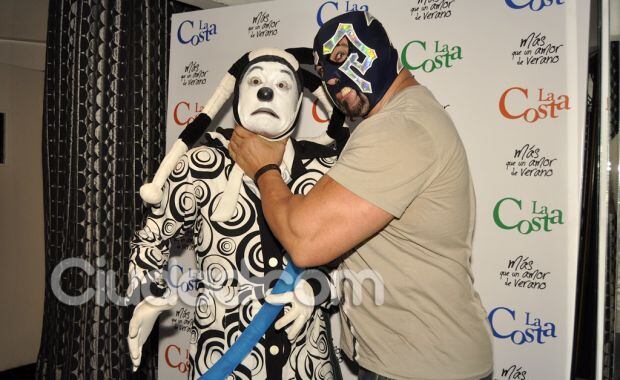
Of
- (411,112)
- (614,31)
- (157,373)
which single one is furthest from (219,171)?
(157,373)

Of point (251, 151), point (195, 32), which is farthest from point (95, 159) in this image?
point (251, 151)

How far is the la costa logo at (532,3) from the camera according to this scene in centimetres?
191

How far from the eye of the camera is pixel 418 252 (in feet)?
3.72

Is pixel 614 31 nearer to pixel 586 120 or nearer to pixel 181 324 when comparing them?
pixel 586 120

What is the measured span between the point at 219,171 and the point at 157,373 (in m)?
1.72

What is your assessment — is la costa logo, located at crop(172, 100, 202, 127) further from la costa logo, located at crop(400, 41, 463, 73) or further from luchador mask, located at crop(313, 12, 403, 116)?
luchador mask, located at crop(313, 12, 403, 116)

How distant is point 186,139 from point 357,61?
655 mm

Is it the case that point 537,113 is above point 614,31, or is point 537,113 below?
below

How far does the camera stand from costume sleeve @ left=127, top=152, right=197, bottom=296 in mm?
1579

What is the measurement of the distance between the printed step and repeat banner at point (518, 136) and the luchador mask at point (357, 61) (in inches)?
35.0

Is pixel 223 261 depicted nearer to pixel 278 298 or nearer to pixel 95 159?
pixel 278 298

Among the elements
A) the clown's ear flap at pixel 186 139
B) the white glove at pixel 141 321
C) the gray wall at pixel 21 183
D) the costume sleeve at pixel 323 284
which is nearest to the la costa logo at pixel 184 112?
the clown's ear flap at pixel 186 139

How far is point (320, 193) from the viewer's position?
1.07m

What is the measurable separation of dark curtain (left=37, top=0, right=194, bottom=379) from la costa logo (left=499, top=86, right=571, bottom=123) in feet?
5.99
